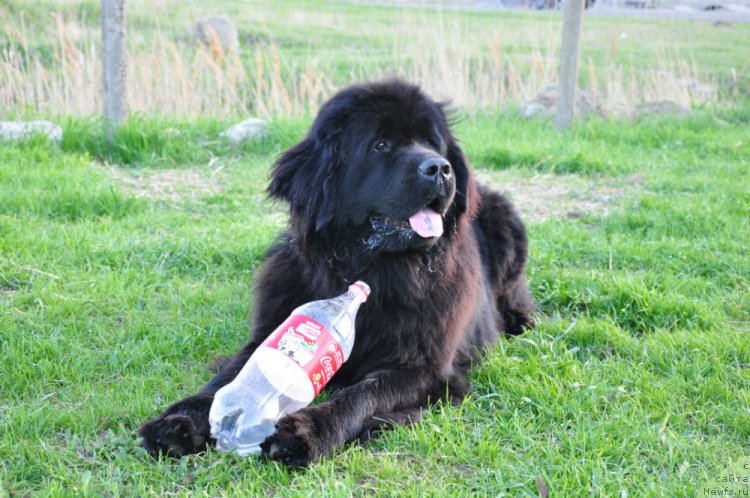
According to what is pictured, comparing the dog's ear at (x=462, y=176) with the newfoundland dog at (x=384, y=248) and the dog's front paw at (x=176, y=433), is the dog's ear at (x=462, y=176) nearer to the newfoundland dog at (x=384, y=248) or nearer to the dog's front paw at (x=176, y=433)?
the newfoundland dog at (x=384, y=248)

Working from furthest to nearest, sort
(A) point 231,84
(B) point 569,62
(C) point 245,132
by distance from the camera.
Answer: (A) point 231,84
(B) point 569,62
(C) point 245,132

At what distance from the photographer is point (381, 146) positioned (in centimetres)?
329

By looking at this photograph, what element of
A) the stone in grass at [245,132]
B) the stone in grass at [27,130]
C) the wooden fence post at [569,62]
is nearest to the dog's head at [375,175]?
the stone in grass at [27,130]

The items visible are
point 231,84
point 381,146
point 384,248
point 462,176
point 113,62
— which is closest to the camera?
point 384,248

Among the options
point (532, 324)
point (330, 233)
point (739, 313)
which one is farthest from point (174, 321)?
point (739, 313)

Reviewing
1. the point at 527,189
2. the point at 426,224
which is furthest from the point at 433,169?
the point at 527,189

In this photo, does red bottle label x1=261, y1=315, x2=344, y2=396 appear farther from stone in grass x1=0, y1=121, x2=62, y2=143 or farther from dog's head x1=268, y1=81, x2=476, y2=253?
stone in grass x1=0, y1=121, x2=62, y2=143

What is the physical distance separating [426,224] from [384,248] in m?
0.21

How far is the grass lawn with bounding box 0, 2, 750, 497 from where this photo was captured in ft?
8.41

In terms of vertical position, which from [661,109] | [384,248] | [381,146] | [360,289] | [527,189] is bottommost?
[527,189]

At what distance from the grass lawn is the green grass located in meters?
0.01

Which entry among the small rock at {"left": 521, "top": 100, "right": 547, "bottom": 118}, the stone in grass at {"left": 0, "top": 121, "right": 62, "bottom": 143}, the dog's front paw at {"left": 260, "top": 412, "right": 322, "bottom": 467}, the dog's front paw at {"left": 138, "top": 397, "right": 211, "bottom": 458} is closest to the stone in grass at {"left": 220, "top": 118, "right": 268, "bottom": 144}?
the stone in grass at {"left": 0, "top": 121, "right": 62, "bottom": 143}

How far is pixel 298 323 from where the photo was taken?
9.35 ft

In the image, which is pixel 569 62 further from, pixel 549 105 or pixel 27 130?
pixel 27 130
